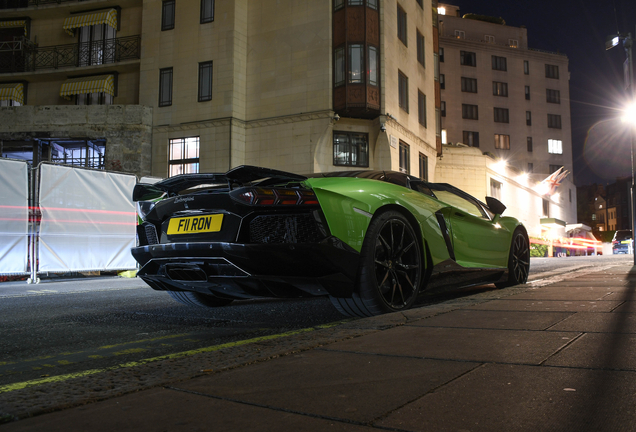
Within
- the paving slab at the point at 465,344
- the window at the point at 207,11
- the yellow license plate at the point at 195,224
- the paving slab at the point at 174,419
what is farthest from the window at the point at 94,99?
the paving slab at the point at 174,419

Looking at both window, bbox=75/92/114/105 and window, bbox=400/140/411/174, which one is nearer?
window, bbox=400/140/411/174

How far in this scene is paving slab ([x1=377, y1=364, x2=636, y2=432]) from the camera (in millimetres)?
1494

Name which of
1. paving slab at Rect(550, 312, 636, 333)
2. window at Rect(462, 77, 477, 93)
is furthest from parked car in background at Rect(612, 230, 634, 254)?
paving slab at Rect(550, 312, 636, 333)

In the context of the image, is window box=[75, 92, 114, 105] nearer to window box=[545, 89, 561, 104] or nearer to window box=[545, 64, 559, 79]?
window box=[545, 89, 561, 104]

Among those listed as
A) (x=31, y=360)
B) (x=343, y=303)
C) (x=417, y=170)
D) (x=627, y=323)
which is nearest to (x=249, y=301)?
(x=343, y=303)

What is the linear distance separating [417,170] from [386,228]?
21.7m

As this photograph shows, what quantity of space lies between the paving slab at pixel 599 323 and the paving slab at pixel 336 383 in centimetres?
114

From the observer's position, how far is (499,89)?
51969 millimetres

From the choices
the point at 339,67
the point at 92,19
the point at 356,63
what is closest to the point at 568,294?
the point at 356,63

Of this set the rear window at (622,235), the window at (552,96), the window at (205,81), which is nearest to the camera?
the window at (205,81)

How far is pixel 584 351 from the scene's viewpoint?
2369 mm

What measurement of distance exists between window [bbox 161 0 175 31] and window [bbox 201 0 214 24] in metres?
1.88

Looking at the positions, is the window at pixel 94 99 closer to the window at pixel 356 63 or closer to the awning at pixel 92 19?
the awning at pixel 92 19

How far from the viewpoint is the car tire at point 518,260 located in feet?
20.2
